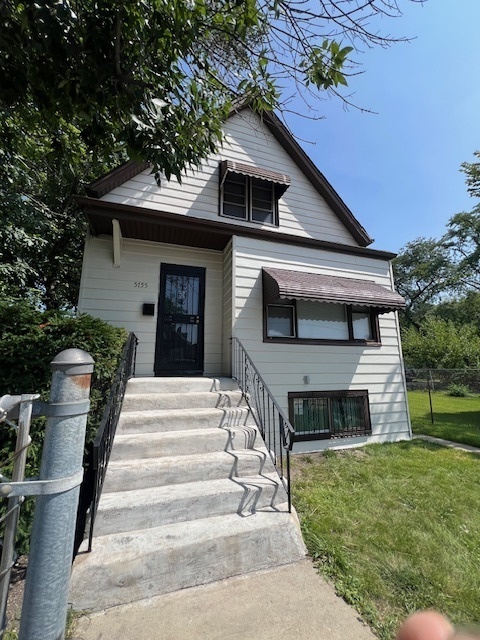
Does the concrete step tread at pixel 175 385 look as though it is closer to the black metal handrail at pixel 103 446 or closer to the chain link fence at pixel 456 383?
the black metal handrail at pixel 103 446

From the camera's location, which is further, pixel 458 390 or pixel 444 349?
pixel 444 349

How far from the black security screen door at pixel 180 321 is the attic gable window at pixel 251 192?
1.77m

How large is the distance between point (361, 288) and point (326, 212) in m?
2.48

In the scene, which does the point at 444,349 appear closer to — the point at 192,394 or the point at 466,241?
the point at 466,241

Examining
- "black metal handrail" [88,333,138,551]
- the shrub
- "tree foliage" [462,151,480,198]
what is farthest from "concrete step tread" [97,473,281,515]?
"tree foliage" [462,151,480,198]

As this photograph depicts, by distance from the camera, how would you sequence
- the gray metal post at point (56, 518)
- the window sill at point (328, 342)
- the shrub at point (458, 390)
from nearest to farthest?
the gray metal post at point (56, 518) < the window sill at point (328, 342) < the shrub at point (458, 390)

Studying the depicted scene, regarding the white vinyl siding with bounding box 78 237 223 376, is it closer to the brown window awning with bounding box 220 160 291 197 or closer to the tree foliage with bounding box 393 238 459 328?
the brown window awning with bounding box 220 160 291 197

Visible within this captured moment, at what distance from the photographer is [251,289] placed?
5.92 metres

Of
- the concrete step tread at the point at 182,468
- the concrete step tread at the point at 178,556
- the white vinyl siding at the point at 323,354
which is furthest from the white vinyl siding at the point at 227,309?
the concrete step tread at the point at 178,556

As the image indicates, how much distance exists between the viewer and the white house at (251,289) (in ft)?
18.9

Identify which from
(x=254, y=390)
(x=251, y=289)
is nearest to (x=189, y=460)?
(x=254, y=390)

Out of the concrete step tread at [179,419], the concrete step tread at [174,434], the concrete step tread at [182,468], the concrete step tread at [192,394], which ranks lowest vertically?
the concrete step tread at [182,468]

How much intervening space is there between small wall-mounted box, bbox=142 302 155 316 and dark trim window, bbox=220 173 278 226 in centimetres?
A: 271

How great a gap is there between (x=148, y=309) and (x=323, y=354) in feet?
12.6
